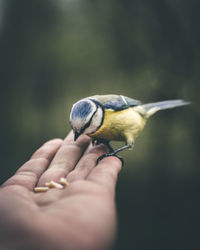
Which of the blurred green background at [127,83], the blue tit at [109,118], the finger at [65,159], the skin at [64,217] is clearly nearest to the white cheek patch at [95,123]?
the blue tit at [109,118]

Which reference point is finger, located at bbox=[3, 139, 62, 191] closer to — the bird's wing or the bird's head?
the bird's head

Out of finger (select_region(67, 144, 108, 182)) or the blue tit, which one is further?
the blue tit

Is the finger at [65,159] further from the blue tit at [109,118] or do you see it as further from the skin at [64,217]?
the skin at [64,217]

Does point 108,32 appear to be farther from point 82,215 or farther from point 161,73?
point 82,215

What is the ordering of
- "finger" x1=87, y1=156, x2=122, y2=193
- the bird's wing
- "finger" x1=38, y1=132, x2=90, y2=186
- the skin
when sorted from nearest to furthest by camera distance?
the skin → "finger" x1=87, y1=156, x2=122, y2=193 → "finger" x1=38, y1=132, x2=90, y2=186 → the bird's wing

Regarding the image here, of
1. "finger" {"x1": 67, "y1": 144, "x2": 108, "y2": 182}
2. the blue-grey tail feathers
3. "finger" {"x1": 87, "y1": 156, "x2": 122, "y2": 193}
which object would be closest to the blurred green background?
the blue-grey tail feathers

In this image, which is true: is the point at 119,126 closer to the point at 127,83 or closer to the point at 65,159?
the point at 65,159
